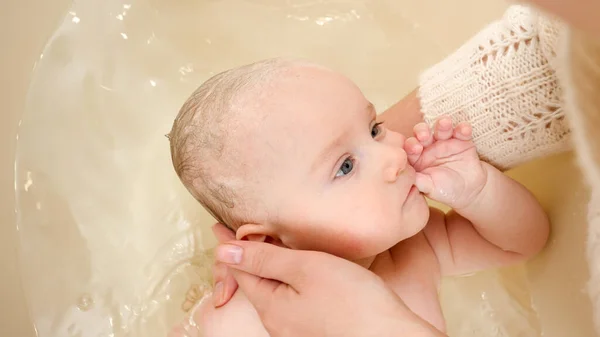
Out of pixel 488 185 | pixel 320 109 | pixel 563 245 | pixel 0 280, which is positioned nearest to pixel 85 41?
pixel 0 280

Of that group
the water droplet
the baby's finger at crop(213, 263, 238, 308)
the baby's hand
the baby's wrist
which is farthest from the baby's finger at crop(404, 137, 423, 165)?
the water droplet

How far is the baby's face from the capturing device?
0.74 m

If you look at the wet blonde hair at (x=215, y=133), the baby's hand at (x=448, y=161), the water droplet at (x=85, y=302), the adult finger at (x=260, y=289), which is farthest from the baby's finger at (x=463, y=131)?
the water droplet at (x=85, y=302)

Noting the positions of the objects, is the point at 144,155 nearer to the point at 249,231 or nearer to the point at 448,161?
the point at 249,231

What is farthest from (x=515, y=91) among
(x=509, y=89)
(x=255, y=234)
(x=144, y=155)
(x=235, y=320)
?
(x=144, y=155)

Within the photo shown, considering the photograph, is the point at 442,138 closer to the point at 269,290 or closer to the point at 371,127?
the point at 371,127

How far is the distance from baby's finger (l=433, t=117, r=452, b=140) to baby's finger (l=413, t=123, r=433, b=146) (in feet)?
0.04

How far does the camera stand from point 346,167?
2.51 ft

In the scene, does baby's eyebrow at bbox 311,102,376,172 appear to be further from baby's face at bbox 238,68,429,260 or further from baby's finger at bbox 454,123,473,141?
baby's finger at bbox 454,123,473,141

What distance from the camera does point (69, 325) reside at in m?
1.08

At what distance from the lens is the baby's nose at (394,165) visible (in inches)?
29.0

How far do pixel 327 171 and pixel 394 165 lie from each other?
0.31 ft

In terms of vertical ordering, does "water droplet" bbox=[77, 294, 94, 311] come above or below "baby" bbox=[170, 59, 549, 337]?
below

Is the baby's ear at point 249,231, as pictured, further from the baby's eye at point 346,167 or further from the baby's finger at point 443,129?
the baby's finger at point 443,129
